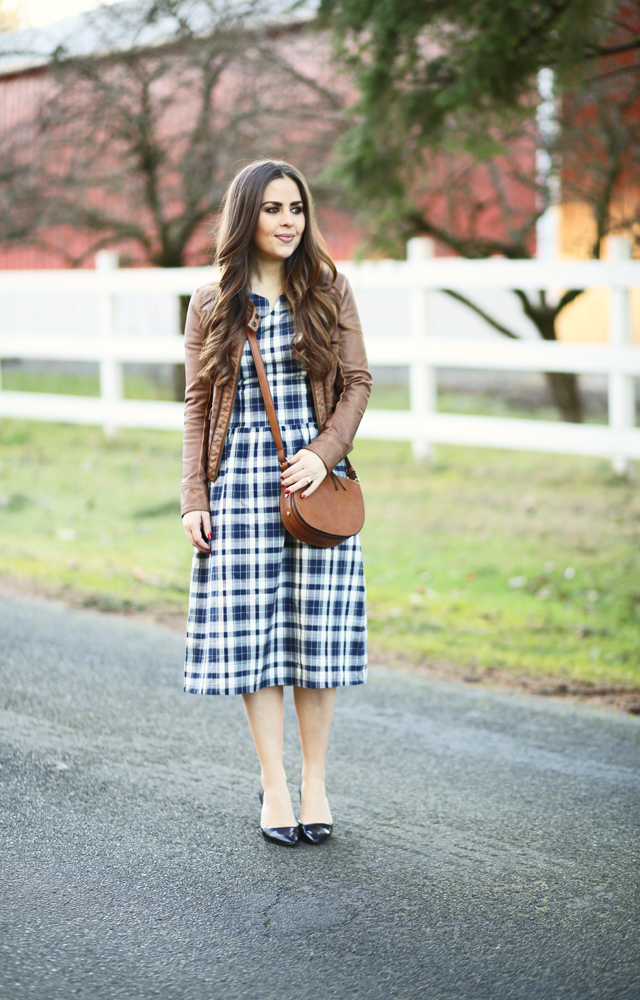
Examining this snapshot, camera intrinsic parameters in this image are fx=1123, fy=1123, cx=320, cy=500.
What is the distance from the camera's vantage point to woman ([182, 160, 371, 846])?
11.0 feet

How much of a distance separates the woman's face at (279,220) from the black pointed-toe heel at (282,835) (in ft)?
5.67

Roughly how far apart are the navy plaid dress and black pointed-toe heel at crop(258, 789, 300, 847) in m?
0.43

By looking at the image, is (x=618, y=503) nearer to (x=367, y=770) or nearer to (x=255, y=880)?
(x=367, y=770)

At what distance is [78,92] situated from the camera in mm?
11828

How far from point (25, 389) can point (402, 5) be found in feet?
35.5

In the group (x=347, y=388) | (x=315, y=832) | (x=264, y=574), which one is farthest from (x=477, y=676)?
(x=347, y=388)

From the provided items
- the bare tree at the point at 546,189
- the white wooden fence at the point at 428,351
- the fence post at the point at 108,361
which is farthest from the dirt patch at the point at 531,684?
the fence post at the point at 108,361

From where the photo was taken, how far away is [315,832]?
11.2 feet

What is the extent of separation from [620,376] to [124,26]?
6538mm

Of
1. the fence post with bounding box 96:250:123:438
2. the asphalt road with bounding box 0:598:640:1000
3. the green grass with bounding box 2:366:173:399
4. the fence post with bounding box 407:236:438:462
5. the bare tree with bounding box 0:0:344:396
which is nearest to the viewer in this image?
the asphalt road with bounding box 0:598:640:1000

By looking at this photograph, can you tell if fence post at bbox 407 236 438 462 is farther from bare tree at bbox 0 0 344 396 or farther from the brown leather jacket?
the brown leather jacket

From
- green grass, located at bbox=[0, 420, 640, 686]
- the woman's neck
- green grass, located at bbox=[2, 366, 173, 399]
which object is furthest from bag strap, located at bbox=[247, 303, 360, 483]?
green grass, located at bbox=[2, 366, 173, 399]

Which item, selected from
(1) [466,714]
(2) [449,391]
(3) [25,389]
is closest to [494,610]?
(1) [466,714]

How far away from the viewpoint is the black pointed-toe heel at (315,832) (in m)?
3.40
